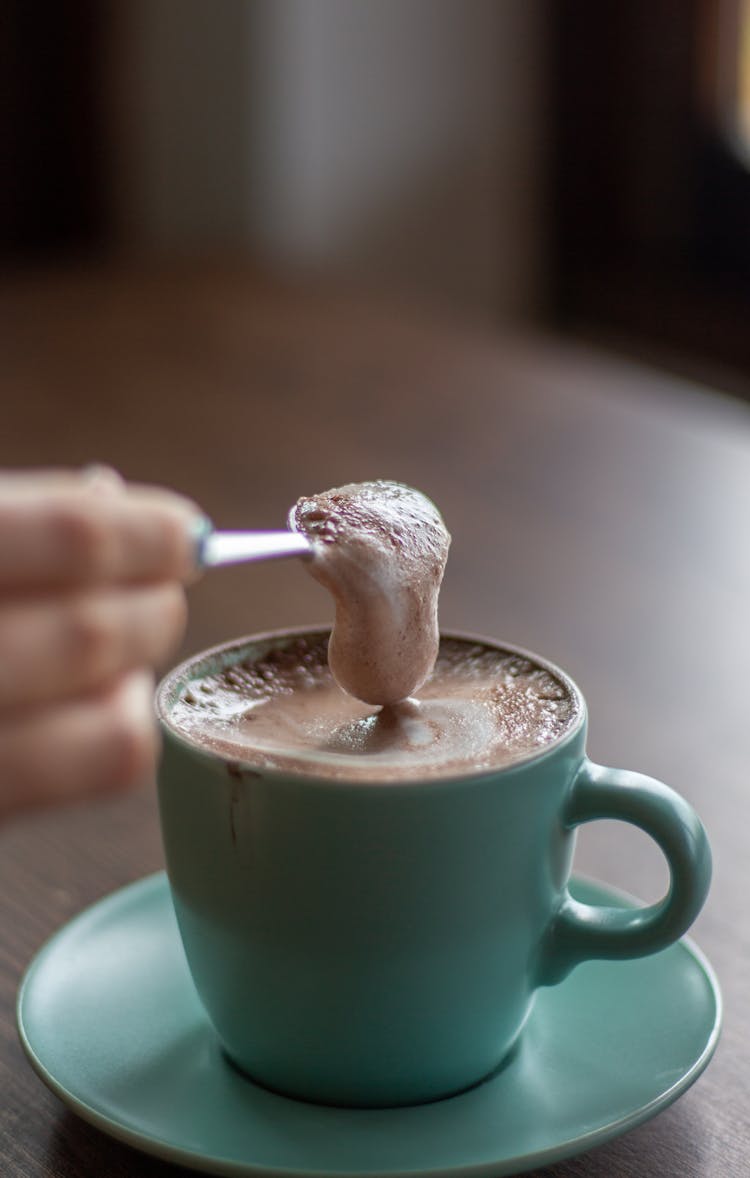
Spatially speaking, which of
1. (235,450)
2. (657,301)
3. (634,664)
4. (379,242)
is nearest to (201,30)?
(379,242)

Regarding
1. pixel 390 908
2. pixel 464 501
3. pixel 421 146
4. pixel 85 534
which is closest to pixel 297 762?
pixel 390 908

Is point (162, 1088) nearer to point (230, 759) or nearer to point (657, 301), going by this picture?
point (230, 759)

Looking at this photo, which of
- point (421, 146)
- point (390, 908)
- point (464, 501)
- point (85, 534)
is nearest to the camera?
point (85, 534)

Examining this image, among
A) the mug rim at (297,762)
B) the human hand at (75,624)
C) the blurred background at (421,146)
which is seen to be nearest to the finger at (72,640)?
the human hand at (75,624)

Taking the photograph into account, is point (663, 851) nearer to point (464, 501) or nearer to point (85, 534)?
point (85, 534)

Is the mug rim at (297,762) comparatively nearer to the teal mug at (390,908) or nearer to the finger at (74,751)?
the teal mug at (390,908)
